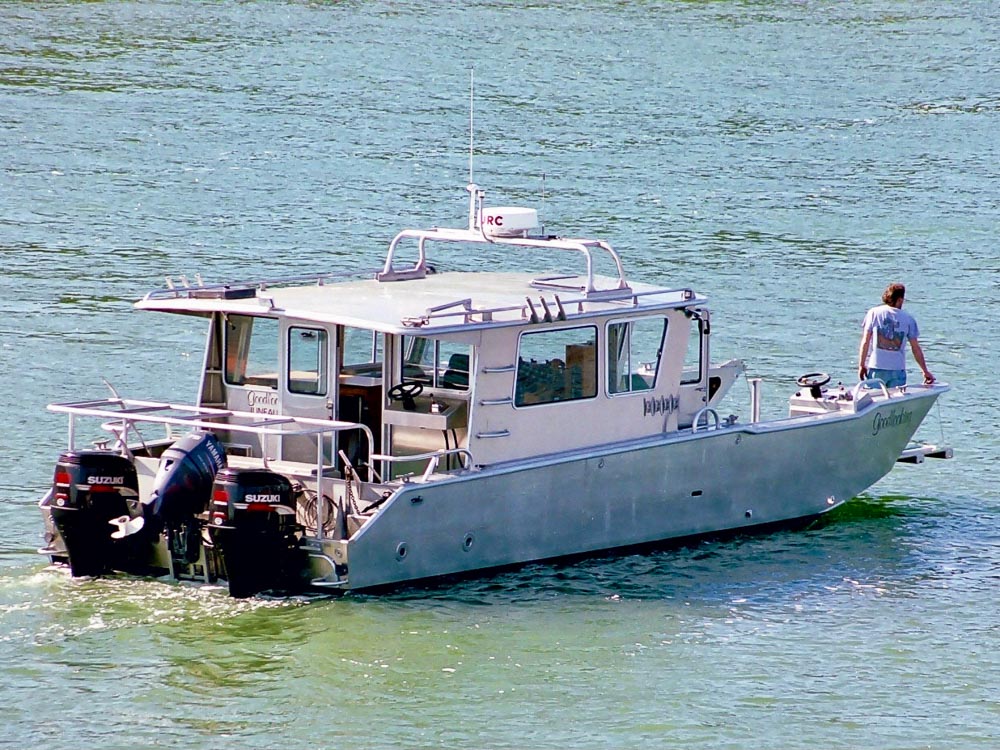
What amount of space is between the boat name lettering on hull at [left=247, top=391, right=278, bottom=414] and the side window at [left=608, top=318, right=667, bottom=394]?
2477 millimetres

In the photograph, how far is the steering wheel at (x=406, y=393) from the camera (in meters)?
14.1

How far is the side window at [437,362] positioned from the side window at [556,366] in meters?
0.41

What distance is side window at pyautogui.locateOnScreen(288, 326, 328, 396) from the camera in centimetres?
1412

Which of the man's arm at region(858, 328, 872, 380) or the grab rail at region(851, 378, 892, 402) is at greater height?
the man's arm at region(858, 328, 872, 380)

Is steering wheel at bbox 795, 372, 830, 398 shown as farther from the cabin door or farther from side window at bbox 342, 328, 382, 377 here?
the cabin door

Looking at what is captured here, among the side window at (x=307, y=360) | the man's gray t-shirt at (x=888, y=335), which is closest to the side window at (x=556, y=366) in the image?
the side window at (x=307, y=360)

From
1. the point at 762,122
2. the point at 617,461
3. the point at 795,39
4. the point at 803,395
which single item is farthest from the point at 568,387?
the point at 795,39

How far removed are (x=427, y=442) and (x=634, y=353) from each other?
1.84m

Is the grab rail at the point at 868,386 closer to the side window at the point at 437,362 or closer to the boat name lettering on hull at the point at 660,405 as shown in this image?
the boat name lettering on hull at the point at 660,405

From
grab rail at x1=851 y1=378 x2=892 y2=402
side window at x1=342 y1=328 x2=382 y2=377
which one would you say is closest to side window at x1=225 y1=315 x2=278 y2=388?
side window at x1=342 y1=328 x2=382 y2=377

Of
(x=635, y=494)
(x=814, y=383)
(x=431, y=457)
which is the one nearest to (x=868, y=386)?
(x=814, y=383)

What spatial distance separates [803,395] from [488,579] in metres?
3.61

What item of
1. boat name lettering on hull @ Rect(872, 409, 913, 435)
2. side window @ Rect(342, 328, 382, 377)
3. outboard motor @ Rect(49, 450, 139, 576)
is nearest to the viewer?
outboard motor @ Rect(49, 450, 139, 576)

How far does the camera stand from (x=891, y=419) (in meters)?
16.3
